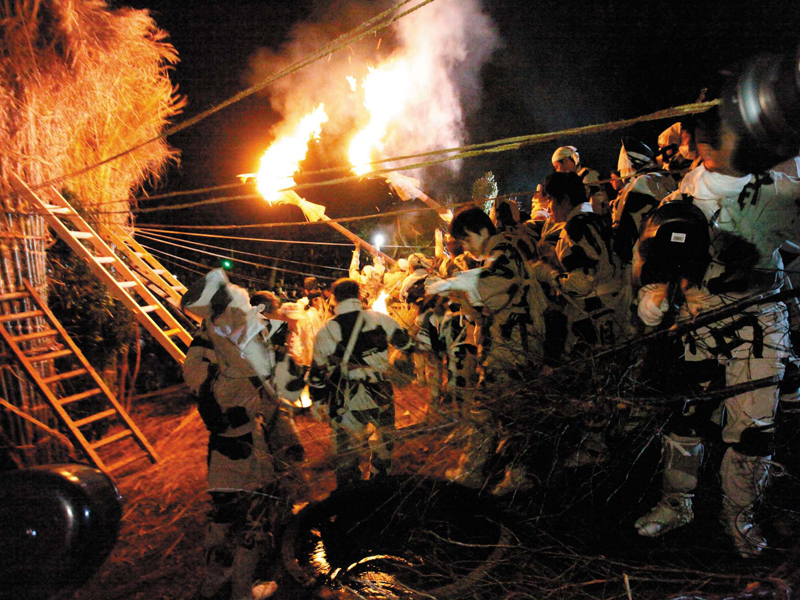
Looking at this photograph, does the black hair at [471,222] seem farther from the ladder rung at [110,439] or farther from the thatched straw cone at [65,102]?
the ladder rung at [110,439]

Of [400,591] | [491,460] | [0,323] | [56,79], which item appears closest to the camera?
[400,591]

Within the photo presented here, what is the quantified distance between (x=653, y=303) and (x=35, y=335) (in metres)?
6.11

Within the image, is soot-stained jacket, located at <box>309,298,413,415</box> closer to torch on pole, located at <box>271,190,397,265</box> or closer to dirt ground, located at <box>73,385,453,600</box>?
dirt ground, located at <box>73,385,453,600</box>

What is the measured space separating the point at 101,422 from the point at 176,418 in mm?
1042

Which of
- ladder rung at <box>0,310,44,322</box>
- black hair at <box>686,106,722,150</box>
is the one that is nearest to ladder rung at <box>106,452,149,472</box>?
ladder rung at <box>0,310,44,322</box>

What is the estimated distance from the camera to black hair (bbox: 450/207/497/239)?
3506 mm

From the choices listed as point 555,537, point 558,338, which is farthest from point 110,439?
point 558,338

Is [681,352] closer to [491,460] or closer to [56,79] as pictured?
[491,460]

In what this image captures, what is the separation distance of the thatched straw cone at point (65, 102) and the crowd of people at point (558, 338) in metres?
2.73

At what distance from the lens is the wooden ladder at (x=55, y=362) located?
452 centimetres

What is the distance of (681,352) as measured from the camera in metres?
2.59

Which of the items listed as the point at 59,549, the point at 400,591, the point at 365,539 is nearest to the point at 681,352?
the point at 400,591

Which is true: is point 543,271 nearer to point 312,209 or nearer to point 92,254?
point 312,209

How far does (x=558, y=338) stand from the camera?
10.7ft
